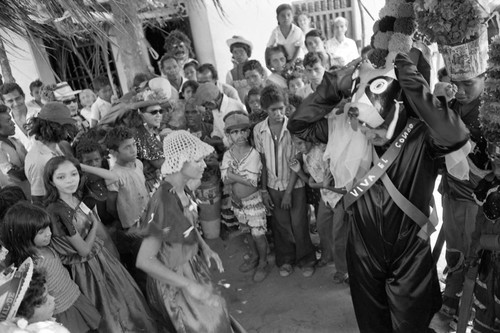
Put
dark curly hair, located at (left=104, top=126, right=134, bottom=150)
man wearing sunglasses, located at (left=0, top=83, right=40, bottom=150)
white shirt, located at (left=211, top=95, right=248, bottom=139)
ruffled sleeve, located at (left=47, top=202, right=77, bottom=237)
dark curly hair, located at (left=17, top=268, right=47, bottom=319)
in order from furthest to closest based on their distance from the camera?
1. man wearing sunglasses, located at (left=0, top=83, right=40, bottom=150)
2. white shirt, located at (left=211, top=95, right=248, bottom=139)
3. dark curly hair, located at (left=104, top=126, right=134, bottom=150)
4. ruffled sleeve, located at (left=47, top=202, right=77, bottom=237)
5. dark curly hair, located at (left=17, top=268, right=47, bottom=319)

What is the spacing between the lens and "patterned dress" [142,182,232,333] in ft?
9.17

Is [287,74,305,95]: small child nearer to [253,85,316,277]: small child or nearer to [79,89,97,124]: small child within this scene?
[253,85,316,277]: small child

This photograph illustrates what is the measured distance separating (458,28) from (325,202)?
1836 mm

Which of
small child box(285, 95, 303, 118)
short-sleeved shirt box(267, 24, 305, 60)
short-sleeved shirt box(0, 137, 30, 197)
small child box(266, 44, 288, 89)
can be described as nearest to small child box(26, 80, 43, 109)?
short-sleeved shirt box(0, 137, 30, 197)

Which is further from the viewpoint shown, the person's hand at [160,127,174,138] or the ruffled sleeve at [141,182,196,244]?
the person's hand at [160,127,174,138]

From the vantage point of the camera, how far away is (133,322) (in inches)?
133

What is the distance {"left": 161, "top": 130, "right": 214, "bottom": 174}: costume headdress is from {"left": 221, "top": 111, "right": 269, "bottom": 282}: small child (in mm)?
1527

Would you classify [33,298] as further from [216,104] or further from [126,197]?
[216,104]

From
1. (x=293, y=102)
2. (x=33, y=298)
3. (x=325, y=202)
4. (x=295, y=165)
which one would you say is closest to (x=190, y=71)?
(x=293, y=102)

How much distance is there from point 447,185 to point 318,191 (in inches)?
48.1

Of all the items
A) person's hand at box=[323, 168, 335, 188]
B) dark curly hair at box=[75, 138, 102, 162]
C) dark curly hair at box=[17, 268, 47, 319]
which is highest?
dark curly hair at box=[75, 138, 102, 162]

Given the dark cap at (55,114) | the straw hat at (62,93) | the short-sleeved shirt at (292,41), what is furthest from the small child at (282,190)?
the straw hat at (62,93)

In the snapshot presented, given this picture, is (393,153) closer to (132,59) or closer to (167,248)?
(167,248)

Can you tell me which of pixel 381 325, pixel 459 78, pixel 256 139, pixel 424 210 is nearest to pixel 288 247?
pixel 256 139
